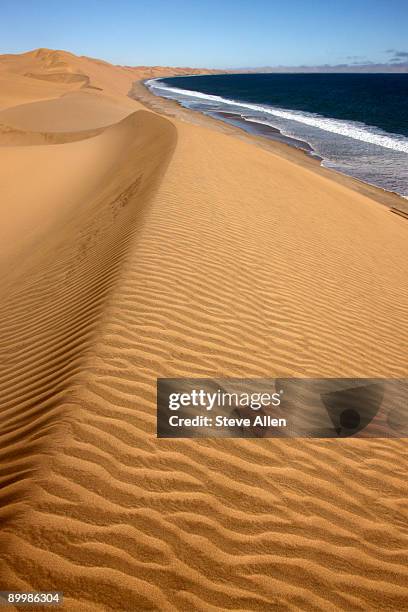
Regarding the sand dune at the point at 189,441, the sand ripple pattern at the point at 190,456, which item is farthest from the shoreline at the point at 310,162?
the sand ripple pattern at the point at 190,456

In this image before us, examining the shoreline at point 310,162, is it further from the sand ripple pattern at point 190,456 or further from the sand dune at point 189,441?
the sand ripple pattern at point 190,456

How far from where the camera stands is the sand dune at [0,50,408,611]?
7.82 ft

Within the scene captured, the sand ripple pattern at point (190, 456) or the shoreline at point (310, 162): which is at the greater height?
the shoreline at point (310, 162)

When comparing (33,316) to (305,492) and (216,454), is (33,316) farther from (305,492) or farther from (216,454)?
(305,492)

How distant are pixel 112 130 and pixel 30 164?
7.02 m

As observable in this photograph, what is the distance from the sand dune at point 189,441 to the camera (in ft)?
7.82

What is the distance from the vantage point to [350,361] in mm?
4766
